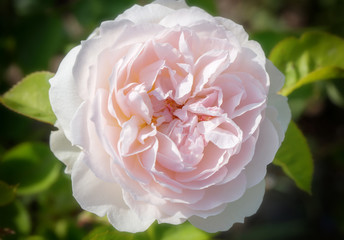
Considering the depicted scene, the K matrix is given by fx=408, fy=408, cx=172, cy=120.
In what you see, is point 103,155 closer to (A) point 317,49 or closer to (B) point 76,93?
(B) point 76,93

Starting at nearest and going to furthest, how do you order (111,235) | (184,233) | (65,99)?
(65,99)
(111,235)
(184,233)

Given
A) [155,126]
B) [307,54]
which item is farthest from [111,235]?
[307,54]

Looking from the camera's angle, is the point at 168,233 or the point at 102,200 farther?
the point at 168,233

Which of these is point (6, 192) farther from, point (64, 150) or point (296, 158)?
point (296, 158)

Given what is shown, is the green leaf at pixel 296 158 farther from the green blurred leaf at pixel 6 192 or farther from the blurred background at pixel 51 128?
the green blurred leaf at pixel 6 192

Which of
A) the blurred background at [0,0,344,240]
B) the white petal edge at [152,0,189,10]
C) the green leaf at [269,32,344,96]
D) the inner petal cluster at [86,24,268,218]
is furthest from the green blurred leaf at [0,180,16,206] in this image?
the green leaf at [269,32,344,96]

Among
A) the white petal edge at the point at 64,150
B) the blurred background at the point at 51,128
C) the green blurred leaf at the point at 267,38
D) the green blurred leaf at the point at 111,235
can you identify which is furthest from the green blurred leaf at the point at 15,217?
the green blurred leaf at the point at 267,38

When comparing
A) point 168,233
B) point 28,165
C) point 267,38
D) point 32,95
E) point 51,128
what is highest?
point 32,95
